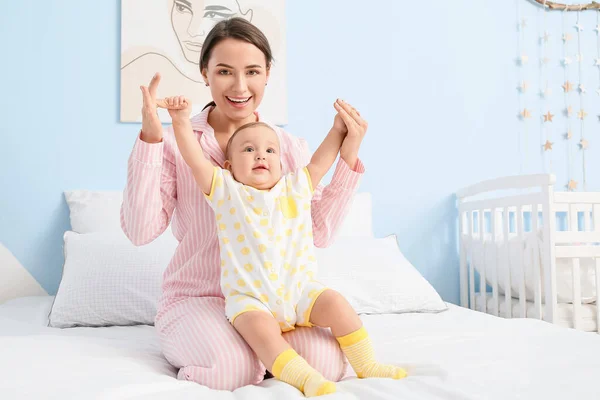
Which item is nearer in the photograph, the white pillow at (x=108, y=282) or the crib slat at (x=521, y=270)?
the white pillow at (x=108, y=282)

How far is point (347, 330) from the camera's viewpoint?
96cm

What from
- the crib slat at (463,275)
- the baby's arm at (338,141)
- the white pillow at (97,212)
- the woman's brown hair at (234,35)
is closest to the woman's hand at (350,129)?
the baby's arm at (338,141)

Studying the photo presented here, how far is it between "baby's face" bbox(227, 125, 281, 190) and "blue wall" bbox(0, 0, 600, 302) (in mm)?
1056

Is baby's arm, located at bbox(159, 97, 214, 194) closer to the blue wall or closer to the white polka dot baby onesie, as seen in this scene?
the white polka dot baby onesie

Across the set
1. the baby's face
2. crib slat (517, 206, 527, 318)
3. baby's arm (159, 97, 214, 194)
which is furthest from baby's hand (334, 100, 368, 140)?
crib slat (517, 206, 527, 318)

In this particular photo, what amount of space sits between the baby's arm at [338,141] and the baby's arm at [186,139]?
0.22 metres

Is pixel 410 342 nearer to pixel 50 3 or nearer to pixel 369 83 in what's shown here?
pixel 369 83

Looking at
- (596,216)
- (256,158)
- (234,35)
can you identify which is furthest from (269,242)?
(596,216)

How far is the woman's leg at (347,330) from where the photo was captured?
0.93 meters

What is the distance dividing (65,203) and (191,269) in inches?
39.8

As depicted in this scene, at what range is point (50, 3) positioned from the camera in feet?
6.63

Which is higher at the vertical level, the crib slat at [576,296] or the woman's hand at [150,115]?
the woman's hand at [150,115]

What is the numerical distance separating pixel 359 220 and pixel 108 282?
0.88 m

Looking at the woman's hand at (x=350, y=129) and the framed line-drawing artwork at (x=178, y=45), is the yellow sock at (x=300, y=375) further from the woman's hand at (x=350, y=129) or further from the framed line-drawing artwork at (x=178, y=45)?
the framed line-drawing artwork at (x=178, y=45)
